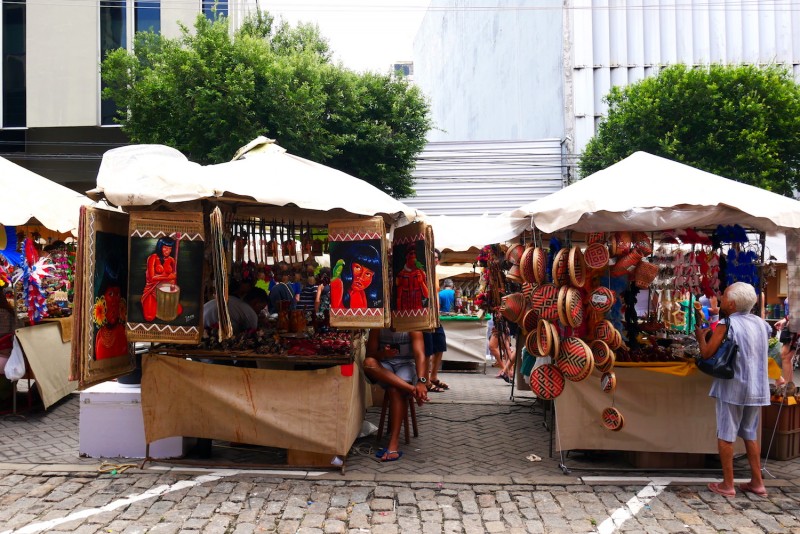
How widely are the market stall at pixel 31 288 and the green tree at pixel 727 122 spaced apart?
15.6m

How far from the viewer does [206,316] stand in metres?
6.19

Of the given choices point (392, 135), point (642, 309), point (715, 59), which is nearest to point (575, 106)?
point (715, 59)

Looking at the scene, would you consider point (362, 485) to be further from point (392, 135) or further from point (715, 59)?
point (715, 59)

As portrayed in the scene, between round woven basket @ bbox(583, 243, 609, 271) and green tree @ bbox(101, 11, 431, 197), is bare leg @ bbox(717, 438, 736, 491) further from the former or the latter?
green tree @ bbox(101, 11, 431, 197)

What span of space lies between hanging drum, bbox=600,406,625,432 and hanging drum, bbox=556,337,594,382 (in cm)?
39

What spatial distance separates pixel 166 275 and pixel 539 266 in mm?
3177

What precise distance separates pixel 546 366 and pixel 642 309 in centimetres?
395

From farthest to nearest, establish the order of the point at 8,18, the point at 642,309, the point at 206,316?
1. the point at 8,18
2. the point at 642,309
3. the point at 206,316

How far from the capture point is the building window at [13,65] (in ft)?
66.6

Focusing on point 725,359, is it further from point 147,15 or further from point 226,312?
point 147,15

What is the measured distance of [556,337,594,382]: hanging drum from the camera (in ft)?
17.1

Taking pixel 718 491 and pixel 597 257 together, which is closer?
pixel 718 491

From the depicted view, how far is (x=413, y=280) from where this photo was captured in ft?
19.5

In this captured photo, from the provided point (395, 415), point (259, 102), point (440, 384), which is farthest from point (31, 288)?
point (259, 102)
